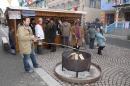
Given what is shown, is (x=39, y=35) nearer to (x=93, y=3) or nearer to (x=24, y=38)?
(x=24, y=38)

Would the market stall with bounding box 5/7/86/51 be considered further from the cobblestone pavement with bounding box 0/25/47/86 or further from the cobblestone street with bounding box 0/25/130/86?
the cobblestone pavement with bounding box 0/25/47/86

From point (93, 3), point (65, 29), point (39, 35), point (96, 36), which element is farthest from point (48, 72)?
point (93, 3)

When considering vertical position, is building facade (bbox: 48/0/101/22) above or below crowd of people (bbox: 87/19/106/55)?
above

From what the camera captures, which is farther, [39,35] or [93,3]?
[93,3]

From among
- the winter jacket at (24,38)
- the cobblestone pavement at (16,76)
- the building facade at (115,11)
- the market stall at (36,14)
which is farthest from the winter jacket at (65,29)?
the building facade at (115,11)

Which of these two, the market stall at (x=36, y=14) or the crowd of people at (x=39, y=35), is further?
the market stall at (x=36, y=14)

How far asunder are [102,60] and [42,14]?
15.2ft

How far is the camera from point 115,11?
70.4 feet

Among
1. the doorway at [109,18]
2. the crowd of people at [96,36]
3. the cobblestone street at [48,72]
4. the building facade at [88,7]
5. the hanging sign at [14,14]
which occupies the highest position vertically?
the building facade at [88,7]

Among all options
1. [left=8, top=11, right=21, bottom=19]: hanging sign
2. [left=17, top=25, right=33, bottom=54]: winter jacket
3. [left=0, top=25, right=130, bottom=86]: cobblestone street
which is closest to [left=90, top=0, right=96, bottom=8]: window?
[left=8, top=11, right=21, bottom=19]: hanging sign

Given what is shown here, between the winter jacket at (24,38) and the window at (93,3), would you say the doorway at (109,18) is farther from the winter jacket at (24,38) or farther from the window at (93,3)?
the winter jacket at (24,38)

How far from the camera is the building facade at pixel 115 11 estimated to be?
757 inches

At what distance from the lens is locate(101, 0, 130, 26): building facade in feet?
63.1

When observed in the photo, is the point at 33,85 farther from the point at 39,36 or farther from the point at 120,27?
the point at 120,27
